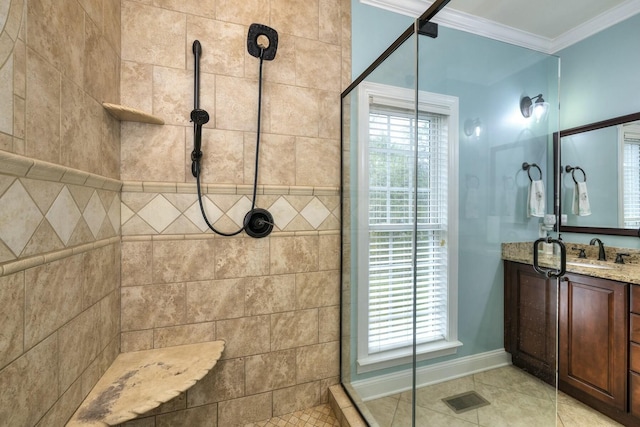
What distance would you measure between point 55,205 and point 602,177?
3343 mm

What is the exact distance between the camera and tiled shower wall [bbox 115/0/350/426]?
128 cm

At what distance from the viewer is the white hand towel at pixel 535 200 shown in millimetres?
1471

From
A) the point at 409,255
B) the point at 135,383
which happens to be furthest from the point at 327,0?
the point at 135,383

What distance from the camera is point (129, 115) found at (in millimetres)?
1179

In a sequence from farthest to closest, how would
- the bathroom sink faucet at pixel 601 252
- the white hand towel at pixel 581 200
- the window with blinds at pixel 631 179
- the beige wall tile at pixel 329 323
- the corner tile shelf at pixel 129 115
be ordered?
the white hand towel at pixel 581 200 < the bathroom sink faucet at pixel 601 252 < the window with blinds at pixel 631 179 < the beige wall tile at pixel 329 323 < the corner tile shelf at pixel 129 115

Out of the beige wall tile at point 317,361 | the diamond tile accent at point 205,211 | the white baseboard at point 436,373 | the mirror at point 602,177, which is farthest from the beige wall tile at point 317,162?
the mirror at point 602,177

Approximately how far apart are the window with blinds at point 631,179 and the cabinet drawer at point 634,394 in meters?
1.05

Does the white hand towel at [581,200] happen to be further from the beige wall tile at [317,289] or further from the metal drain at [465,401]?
the beige wall tile at [317,289]

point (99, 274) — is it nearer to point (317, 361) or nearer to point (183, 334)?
point (183, 334)

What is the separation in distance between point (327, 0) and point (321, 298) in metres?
1.79

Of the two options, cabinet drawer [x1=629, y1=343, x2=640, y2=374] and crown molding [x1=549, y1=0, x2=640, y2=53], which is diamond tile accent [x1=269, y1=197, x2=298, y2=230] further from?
crown molding [x1=549, y1=0, x2=640, y2=53]

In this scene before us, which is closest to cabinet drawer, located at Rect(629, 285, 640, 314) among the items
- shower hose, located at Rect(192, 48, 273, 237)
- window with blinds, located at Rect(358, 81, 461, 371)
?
window with blinds, located at Rect(358, 81, 461, 371)

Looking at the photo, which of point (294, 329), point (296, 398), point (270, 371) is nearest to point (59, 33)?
point (294, 329)

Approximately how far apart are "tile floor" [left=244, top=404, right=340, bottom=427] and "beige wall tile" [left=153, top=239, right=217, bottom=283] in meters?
0.87
